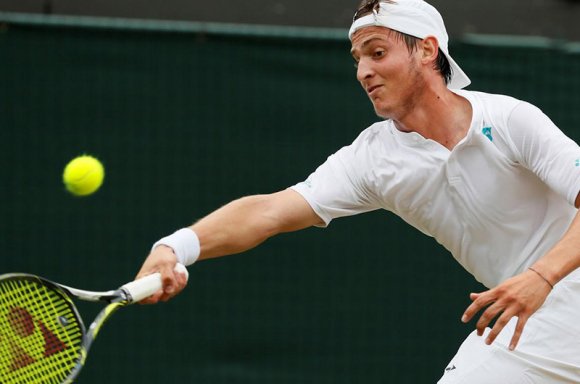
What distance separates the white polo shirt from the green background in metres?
1.70

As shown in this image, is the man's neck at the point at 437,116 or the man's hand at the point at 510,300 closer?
the man's hand at the point at 510,300

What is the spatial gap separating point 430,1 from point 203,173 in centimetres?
143

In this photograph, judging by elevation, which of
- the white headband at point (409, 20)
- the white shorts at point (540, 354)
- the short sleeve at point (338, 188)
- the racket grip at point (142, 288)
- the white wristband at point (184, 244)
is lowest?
the white shorts at point (540, 354)

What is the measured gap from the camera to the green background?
518cm

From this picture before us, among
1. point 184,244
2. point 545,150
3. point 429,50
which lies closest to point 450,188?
point 545,150

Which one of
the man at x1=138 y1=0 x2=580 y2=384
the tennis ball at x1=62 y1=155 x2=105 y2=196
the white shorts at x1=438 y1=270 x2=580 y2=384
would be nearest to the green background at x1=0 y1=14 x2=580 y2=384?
the tennis ball at x1=62 y1=155 x2=105 y2=196

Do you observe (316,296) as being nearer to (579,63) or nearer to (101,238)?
(101,238)

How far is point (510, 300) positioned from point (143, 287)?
3.15 feet

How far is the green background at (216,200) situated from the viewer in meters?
5.18

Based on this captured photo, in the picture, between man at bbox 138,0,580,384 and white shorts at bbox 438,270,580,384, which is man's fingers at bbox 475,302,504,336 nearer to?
man at bbox 138,0,580,384

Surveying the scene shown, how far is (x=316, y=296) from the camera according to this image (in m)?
5.27

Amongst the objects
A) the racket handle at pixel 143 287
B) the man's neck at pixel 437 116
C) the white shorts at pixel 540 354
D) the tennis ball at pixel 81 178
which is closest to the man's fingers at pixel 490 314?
the white shorts at pixel 540 354

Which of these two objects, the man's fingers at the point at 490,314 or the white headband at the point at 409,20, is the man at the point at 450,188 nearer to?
the white headband at the point at 409,20

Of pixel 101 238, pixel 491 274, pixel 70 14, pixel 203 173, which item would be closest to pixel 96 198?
pixel 101 238
